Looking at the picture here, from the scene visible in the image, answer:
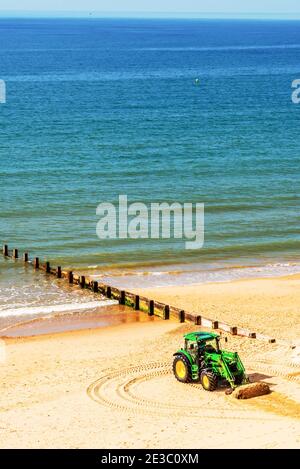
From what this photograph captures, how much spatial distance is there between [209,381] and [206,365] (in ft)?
2.42

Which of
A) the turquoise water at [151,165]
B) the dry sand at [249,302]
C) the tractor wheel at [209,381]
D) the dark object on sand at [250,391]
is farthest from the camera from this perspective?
the turquoise water at [151,165]

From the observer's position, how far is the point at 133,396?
28422 millimetres

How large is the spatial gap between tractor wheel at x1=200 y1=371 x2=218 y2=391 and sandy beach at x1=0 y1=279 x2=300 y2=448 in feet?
0.82

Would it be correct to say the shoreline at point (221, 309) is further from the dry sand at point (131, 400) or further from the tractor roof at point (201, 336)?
the tractor roof at point (201, 336)

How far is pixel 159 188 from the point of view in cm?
6838

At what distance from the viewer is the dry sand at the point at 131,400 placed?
2481 centimetres

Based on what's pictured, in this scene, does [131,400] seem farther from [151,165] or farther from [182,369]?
[151,165]

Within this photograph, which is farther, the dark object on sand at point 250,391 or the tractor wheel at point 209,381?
the tractor wheel at point 209,381

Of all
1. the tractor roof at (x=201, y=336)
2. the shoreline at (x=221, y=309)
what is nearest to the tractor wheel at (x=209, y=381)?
the tractor roof at (x=201, y=336)

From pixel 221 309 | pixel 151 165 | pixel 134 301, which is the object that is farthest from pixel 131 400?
pixel 151 165

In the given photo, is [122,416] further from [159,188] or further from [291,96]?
[291,96]

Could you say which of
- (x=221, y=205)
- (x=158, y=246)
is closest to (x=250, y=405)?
(x=158, y=246)

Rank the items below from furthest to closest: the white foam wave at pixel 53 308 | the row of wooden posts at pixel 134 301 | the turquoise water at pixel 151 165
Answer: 1. the turquoise water at pixel 151 165
2. the white foam wave at pixel 53 308
3. the row of wooden posts at pixel 134 301

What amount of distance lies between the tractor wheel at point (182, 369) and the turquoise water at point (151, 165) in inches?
723
